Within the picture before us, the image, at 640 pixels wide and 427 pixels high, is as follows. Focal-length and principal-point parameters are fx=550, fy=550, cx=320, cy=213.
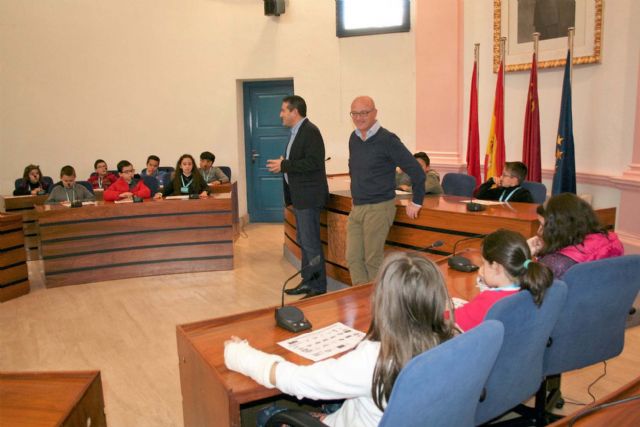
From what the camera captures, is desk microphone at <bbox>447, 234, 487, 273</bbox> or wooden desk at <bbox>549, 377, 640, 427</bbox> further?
desk microphone at <bbox>447, 234, 487, 273</bbox>

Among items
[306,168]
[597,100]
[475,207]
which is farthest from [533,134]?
[306,168]

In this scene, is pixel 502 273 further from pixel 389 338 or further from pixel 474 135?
pixel 474 135

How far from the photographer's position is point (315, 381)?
5.12 ft

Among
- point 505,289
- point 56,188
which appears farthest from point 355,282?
point 56,188

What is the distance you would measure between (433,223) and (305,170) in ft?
3.69

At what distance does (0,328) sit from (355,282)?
9.48ft

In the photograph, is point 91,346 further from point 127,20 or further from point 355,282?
point 127,20

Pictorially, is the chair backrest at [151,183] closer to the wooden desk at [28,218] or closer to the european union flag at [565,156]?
the wooden desk at [28,218]

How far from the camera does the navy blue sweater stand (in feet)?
13.0

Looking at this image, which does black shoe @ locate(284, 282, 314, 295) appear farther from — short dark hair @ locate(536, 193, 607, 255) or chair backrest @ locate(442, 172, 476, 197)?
short dark hair @ locate(536, 193, 607, 255)

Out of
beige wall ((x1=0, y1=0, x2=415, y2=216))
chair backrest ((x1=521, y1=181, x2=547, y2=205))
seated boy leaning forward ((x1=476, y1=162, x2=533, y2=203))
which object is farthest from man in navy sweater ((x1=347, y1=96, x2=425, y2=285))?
beige wall ((x1=0, y1=0, x2=415, y2=216))

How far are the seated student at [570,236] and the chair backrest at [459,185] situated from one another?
2.79 m

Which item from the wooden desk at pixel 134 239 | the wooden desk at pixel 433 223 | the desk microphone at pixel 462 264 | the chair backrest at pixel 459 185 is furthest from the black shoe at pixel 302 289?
the desk microphone at pixel 462 264

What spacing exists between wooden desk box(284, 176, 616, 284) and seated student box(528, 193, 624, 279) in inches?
39.3
